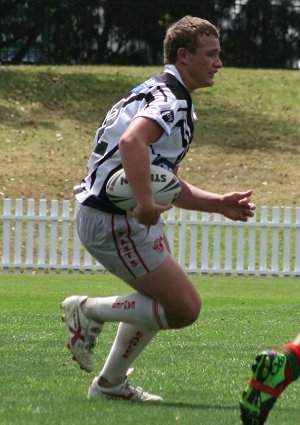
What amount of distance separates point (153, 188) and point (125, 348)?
3.31ft

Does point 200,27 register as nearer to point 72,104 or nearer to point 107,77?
point 72,104

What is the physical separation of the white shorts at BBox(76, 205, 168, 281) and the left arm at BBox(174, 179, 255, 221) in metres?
0.45

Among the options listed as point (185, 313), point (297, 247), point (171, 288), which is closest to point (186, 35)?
point (171, 288)

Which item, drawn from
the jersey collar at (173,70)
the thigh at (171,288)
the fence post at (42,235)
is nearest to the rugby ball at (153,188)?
the thigh at (171,288)

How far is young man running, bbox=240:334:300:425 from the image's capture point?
550 cm

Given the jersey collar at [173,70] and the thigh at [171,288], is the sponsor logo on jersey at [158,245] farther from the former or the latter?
the jersey collar at [173,70]

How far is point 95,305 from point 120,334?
9.0 inches

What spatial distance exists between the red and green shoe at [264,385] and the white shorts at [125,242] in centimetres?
102

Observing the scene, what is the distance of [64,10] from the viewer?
3706 cm

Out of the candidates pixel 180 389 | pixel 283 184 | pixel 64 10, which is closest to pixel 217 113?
pixel 283 184

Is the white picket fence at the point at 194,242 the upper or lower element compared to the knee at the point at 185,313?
lower

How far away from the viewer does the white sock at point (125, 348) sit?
6746mm

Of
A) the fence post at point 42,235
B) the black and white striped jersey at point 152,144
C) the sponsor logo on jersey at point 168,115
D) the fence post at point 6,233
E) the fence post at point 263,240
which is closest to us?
the sponsor logo on jersey at point 168,115

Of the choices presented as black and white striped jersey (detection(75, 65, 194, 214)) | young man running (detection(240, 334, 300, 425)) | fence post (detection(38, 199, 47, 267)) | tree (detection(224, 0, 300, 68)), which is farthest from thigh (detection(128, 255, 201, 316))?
tree (detection(224, 0, 300, 68))
